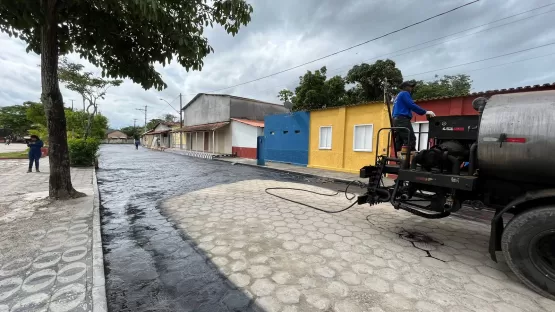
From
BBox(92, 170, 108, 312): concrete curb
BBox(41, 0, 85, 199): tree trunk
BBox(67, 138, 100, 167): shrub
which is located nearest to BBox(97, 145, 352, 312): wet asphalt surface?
BBox(92, 170, 108, 312): concrete curb

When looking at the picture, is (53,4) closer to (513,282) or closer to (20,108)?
(513,282)

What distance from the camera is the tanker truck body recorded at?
2490 millimetres

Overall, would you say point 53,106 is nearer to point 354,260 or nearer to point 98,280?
point 98,280

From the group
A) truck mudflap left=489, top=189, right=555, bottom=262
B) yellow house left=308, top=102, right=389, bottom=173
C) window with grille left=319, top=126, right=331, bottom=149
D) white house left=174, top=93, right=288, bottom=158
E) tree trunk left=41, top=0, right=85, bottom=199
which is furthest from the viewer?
white house left=174, top=93, right=288, bottom=158

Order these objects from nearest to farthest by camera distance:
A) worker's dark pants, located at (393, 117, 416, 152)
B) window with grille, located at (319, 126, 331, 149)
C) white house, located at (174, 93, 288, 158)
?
worker's dark pants, located at (393, 117, 416, 152) < window with grille, located at (319, 126, 331, 149) < white house, located at (174, 93, 288, 158)

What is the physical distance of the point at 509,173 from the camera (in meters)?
2.78

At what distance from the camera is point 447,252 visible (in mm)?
3533

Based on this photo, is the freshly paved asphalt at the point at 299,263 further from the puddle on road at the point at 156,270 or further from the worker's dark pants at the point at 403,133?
the worker's dark pants at the point at 403,133

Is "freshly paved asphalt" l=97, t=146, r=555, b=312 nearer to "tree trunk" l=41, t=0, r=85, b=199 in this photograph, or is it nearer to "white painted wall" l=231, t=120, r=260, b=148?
"tree trunk" l=41, t=0, r=85, b=199

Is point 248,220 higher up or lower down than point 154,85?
lower down

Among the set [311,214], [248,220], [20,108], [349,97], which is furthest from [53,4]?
[20,108]

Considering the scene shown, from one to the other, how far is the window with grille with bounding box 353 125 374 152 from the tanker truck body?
821 cm

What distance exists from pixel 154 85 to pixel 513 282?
749 cm

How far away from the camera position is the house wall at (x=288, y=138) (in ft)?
49.8
